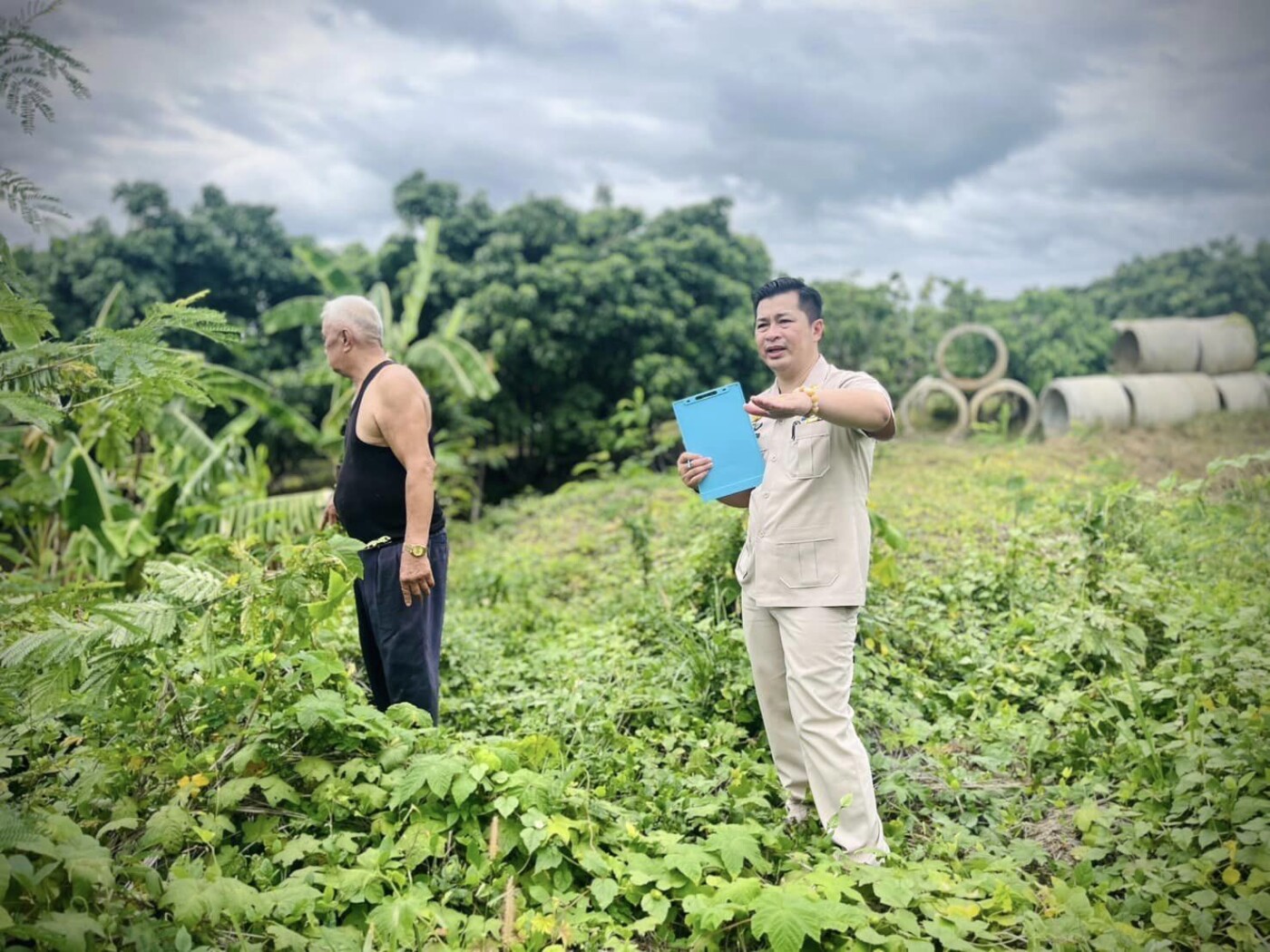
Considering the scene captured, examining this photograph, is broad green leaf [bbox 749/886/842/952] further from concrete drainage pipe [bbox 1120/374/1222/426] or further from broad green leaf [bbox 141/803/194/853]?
concrete drainage pipe [bbox 1120/374/1222/426]

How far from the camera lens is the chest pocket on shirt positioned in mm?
2832

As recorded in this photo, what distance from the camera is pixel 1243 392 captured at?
1542cm

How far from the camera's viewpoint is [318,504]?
838 centimetres

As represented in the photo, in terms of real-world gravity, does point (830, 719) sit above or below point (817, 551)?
below

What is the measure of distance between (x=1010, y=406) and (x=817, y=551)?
47.4ft

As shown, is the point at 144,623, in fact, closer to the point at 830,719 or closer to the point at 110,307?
the point at 830,719

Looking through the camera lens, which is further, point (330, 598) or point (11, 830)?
point (330, 598)

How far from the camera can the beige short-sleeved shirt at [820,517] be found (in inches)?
111

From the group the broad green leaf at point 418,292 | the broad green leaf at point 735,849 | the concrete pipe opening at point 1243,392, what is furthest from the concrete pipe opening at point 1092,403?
the broad green leaf at point 735,849

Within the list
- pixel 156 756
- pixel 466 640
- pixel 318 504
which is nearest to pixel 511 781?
pixel 156 756

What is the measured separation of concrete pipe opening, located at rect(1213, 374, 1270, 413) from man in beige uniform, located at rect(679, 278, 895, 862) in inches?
594

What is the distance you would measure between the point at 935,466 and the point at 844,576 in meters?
8.93

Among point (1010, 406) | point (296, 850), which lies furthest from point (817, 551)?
point (1010, 406)

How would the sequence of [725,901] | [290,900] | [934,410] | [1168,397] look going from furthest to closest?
[934,410]
[1168,397]
[725,901]
[290,900]
